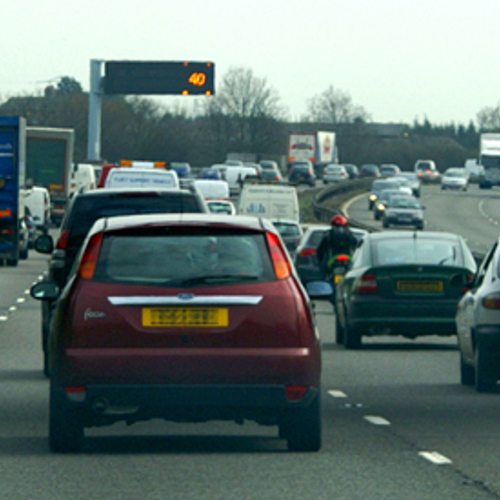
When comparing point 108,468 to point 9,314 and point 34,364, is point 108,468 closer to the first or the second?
point 34,364

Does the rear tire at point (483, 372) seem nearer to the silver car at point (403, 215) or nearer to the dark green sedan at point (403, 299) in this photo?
the dark green sedan at point (403, 299)

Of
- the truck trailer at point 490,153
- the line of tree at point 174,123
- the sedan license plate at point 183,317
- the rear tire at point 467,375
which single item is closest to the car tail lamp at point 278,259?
the sedan license plate at point 183,317

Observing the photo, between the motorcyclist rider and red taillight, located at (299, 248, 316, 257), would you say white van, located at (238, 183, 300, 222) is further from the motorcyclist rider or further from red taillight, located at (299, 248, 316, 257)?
the motorcyclist rider

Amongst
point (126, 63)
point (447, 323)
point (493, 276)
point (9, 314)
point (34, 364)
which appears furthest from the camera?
point (126, 63)

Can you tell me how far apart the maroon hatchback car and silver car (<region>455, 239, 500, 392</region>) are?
14.5 ft

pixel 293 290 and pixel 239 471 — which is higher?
pixel 293 290

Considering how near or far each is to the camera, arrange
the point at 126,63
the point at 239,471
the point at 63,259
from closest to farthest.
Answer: the point at 239,471 < the point at 63,259 < the point at 126,63

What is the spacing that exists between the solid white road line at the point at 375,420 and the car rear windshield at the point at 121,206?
391 centimetres

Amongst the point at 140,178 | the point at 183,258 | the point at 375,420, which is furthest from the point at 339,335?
the point at 140,178

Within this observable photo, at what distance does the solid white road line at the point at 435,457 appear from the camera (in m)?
8.96

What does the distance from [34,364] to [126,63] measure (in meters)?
62.4

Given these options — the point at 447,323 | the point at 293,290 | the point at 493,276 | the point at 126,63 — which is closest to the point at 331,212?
the point at 126,63

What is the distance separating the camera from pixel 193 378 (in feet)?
28.3

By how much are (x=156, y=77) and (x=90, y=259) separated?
69145mm
